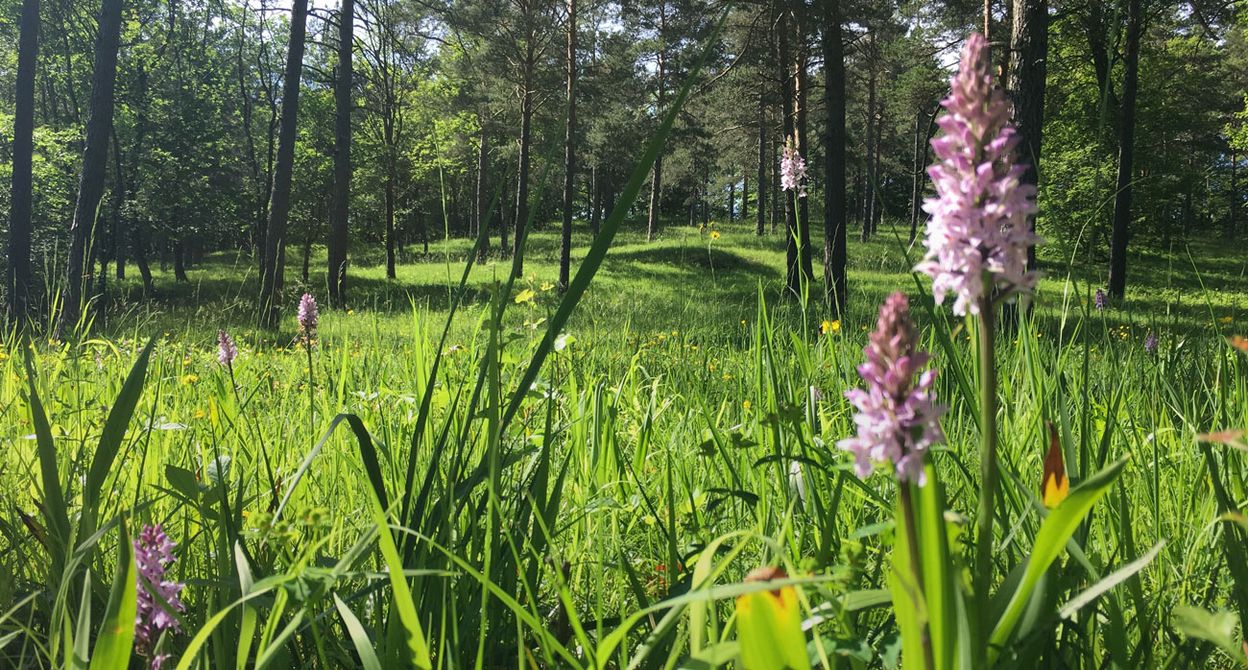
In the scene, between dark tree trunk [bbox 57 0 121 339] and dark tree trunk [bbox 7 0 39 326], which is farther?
dark tree trunk [bbox 7 0 39 326]

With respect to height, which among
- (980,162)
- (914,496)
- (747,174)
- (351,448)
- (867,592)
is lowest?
(351,448)

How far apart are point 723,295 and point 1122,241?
9.67m

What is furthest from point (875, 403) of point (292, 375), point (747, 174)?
point (747, 174)

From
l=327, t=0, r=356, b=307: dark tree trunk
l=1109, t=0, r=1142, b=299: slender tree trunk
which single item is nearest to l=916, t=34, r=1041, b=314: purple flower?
l=327, t=0, r=356, b=307: dark tree trunk

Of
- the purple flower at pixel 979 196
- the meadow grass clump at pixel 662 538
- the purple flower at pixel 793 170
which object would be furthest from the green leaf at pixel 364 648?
the purple flower at pixel 793 170

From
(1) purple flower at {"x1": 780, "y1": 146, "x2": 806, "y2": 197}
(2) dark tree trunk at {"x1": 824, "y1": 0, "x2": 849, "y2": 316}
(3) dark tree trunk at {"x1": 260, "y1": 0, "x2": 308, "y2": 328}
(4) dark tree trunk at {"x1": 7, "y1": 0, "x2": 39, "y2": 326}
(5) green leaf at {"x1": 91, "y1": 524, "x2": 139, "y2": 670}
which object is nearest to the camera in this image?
(5) green leaf at {"x1": 91, "y1": 524, "x2": 139, "y2": 670}

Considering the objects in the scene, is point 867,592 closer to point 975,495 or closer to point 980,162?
point 980,162

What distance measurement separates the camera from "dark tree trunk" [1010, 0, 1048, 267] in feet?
19.0

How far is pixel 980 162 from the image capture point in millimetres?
584

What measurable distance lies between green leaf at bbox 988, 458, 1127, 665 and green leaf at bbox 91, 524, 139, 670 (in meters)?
0.87

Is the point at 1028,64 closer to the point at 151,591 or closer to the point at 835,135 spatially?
the point at 835,135

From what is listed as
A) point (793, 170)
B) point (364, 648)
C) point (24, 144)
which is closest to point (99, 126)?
point (24, 144)

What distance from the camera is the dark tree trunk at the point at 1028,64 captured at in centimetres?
579

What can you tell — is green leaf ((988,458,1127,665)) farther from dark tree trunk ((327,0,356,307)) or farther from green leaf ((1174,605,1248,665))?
dark tree trunk ((327,0,356,307))
